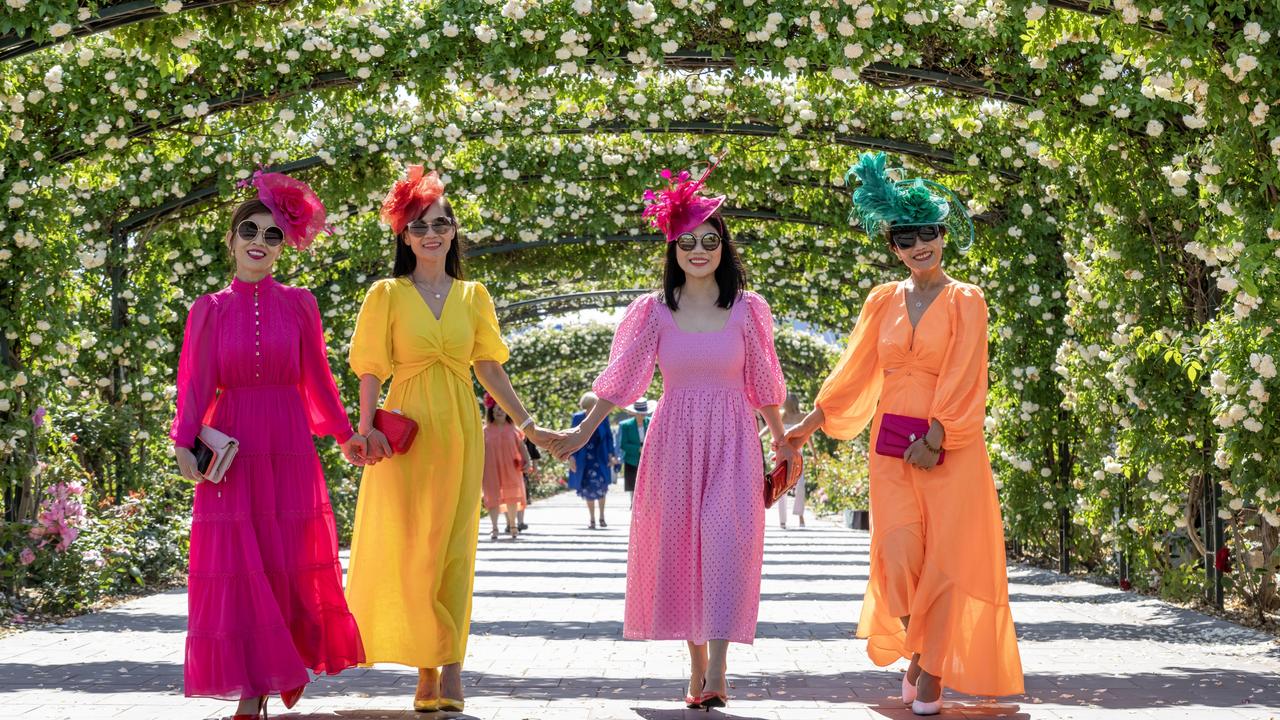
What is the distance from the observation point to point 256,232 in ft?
16.1

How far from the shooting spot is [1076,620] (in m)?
8.28

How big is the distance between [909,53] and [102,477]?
623 centimetres

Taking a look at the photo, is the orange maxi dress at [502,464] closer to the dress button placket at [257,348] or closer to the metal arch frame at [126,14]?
the metal arch frame at [126,14]

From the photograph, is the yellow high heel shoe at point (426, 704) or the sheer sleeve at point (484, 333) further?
the sheer sleeve at point (484, 333)

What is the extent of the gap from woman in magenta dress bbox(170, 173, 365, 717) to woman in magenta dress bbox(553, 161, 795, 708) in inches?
37.0

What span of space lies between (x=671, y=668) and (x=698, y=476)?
1.44 metres

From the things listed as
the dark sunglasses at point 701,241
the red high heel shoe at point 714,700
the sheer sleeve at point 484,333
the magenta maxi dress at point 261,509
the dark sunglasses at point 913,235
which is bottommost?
the red high heel shoe at point 714,700

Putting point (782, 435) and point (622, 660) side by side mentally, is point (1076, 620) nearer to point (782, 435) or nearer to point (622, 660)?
point (622, 660)

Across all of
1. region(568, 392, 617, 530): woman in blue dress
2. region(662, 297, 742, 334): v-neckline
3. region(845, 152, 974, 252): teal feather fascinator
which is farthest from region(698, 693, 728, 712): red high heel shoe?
region(568, 392, 617, 530): woman in blue dress

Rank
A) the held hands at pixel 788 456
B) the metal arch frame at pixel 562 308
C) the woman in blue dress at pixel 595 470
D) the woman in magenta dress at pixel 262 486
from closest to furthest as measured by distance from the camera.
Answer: the woman in magenta dress at pixel 262 486 < the held hands at pixel 788 456 < the woman in blue dress at pixel 595 470 < the metal arch frame at pixel 562 308

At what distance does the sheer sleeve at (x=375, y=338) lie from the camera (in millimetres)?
5199

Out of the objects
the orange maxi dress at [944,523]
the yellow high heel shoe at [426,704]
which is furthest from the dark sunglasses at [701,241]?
the yellow high heel shoe at [426,704]

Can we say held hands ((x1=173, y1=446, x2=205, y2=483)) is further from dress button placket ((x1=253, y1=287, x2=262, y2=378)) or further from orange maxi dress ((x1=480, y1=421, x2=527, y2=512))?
orange maxi dress ((x1=480, y1=421, x2=527, y2=512))

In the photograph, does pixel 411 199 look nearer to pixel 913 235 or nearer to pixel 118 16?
pixel 913 235
